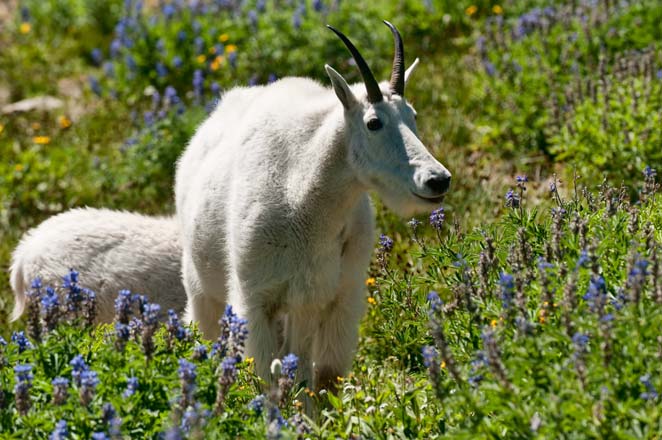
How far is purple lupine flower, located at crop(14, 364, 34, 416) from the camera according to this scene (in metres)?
3.59

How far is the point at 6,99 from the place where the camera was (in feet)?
35.7

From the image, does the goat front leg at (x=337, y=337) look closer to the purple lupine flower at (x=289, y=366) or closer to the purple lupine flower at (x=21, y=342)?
the purple lupine flower at (x=289, y=366)

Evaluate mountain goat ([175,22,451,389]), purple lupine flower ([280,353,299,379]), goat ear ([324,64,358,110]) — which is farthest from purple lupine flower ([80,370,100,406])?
goat ear ([324,64,358,110])

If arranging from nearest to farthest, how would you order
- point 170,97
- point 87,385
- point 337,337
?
point 87,385
point 337,337
point 170,97

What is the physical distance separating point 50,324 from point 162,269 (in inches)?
127

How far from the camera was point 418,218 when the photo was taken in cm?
736

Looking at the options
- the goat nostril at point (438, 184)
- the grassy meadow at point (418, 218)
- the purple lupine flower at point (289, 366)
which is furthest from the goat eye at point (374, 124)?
the purple lupine flower at point (289, 366)

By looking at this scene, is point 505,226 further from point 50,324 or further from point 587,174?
point 587,174

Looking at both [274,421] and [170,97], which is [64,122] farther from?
[274,421]

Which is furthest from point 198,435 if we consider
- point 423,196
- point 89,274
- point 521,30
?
point 521,30

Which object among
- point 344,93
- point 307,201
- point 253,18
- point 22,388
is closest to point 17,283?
point 307,201

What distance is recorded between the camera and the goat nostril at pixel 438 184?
4594mm

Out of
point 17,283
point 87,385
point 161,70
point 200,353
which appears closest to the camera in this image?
point 87,385

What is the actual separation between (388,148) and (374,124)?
15 cm
